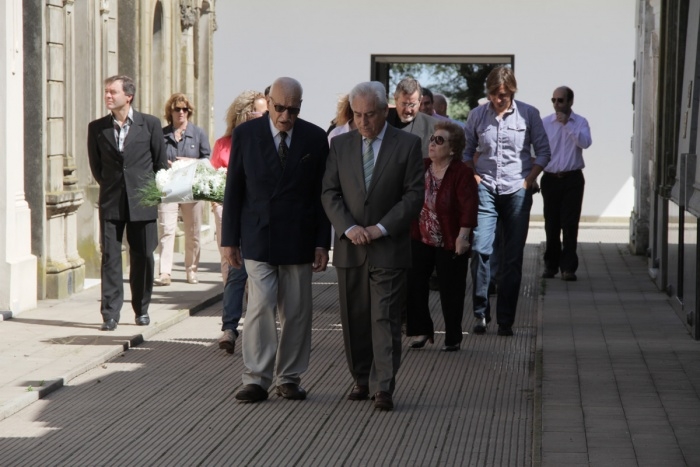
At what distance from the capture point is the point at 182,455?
651 cm

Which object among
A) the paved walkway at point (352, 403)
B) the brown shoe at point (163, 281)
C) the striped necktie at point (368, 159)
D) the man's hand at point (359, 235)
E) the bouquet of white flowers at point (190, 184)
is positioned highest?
the striped necktie at point (368, 159)

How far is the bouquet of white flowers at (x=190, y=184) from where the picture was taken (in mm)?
9773

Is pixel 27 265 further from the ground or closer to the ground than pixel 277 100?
closer to the ground

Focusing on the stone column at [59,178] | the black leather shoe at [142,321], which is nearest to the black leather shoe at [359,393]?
the black leather shoe at [142,321]

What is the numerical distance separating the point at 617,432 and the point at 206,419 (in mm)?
2171

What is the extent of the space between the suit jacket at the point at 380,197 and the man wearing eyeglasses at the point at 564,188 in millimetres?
7272

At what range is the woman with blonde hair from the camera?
32.0ft

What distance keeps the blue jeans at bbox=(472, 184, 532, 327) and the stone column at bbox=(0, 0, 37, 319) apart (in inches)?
157

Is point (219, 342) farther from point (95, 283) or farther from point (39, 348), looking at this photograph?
point (95, 283)

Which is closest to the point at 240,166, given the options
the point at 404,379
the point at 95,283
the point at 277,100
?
the point at 277,100

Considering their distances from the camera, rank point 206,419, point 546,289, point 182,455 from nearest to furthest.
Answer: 1. point 182,455
2. point 206,419
3. point 546,289

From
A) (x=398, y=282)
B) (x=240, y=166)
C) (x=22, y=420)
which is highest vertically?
(x=240, y=166)

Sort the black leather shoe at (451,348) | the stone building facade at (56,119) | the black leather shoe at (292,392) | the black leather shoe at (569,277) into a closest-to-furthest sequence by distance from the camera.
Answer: the black leather shoe at (292,392), the black leather shoe at (451,348), the stone building facade at (56,119), the black leather shoe at (569,277)

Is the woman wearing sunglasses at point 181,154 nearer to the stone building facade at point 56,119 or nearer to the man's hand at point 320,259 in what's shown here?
the stone building facade at point 56,119
